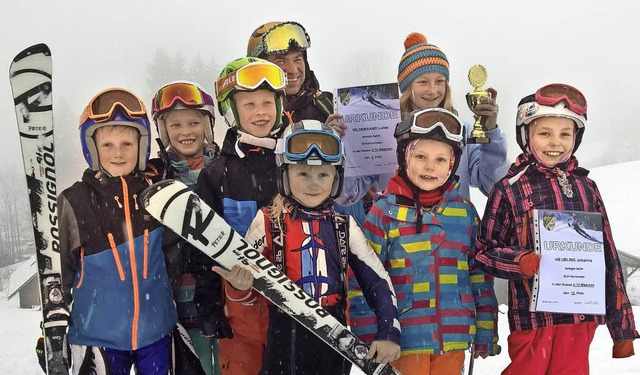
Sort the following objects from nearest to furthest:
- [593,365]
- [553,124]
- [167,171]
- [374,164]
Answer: [553,124] < [167,171] < [374,164] < [593,365]

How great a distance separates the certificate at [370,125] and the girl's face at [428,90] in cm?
15

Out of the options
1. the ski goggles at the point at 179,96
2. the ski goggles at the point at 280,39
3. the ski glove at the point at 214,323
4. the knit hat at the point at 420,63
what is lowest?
the ski glove at the point at 214,323

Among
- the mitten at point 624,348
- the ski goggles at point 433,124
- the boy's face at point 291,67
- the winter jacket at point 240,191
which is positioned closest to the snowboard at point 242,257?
the winter jacket at point 240,191

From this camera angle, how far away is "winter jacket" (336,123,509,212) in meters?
3.87

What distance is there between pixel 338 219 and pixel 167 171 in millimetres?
1328

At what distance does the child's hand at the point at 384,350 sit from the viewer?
310 centimetres

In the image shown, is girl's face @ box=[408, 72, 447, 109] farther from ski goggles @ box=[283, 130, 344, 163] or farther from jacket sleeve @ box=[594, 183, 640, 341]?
jacket sleeve @ box=[594, 183, 640, 341]

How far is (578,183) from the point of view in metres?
3.50

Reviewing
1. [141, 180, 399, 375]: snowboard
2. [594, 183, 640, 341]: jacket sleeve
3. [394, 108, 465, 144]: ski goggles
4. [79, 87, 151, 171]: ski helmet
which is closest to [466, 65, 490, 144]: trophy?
[394, 108, 465, 144]: ski goggles

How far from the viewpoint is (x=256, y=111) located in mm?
3619

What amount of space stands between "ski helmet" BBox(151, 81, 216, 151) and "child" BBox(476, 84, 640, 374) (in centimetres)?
223

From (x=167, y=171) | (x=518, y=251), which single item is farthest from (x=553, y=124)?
(x=167, y=171)

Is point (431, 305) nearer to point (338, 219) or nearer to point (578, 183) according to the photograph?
point (338, 219)

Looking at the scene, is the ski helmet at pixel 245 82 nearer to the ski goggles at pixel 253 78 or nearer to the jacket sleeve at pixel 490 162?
the ski goggles at pixel 253 78
